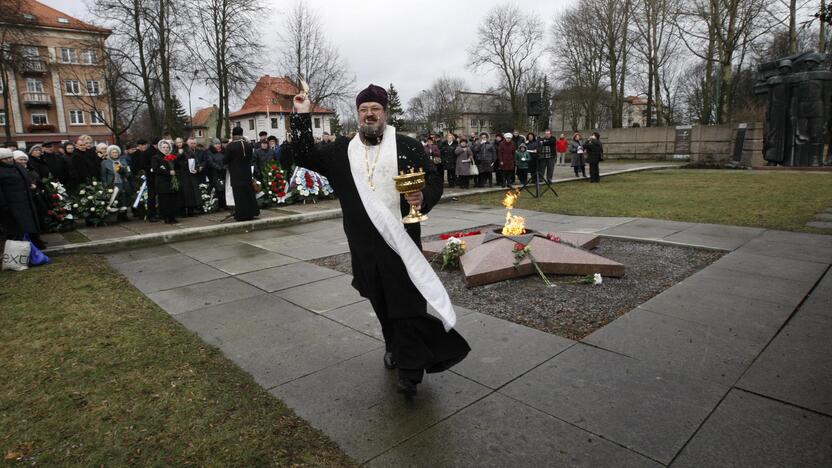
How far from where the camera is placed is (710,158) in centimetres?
2508

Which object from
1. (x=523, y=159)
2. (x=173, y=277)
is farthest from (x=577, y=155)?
(x=173, y=277)

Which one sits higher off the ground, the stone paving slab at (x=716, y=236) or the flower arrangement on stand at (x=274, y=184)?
the flower arrangement on stand at (x=274, y=184)

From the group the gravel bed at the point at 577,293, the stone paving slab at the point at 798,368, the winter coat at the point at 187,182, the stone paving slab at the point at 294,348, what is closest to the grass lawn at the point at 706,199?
the gravel bed at the point at 577,293

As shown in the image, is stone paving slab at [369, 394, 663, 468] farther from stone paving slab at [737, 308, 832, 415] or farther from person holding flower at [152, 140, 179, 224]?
person holding flower at [152, 140, 179, 224]

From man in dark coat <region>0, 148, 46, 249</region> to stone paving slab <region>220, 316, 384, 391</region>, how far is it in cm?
632

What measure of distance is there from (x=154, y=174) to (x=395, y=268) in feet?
31.8

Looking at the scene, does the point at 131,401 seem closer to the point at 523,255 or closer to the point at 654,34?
the point at 523,255

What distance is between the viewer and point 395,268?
10.5 ft

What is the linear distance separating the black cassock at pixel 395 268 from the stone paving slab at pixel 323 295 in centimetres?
202

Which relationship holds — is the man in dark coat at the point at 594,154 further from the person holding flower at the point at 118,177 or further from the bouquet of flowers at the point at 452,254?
the person holding flower at the point at 118,177

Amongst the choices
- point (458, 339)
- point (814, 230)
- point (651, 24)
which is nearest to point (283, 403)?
point (458, 339)

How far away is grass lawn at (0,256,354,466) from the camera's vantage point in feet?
9.05

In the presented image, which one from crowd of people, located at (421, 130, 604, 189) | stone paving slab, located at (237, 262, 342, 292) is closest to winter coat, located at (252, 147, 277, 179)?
crowd of people, located at (421, 130, 604, 189)

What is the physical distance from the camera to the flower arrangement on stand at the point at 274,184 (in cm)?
1329
